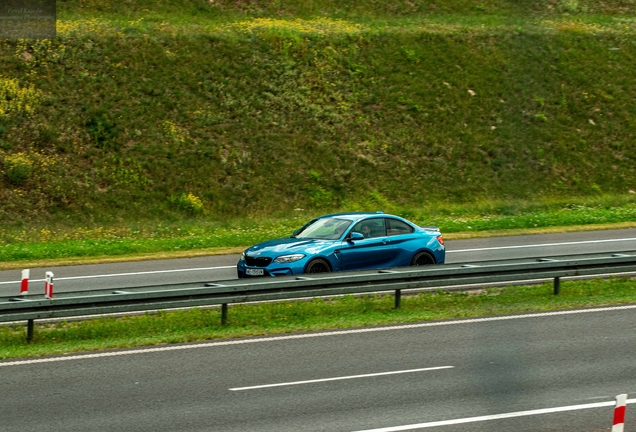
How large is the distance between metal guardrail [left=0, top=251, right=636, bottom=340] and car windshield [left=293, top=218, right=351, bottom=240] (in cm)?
232

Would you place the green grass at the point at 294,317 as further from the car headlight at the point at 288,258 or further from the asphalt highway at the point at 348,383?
the car headlight at the point at 288,258

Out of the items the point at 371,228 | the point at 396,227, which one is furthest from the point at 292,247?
the point at 396,227

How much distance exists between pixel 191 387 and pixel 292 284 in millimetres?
4261

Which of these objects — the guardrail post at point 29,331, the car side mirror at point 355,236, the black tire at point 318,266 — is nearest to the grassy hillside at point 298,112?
the car side mirror at point 355,236

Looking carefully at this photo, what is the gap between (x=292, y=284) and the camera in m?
13.7

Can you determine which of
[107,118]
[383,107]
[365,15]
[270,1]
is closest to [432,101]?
[383,107]

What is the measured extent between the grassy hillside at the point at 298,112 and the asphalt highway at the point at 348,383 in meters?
17.7

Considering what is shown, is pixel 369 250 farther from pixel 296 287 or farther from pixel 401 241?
pixel 296 287

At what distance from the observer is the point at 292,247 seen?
16.2m

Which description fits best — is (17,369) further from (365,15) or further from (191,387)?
(365,15)

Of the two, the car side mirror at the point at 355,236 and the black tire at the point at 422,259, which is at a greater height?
the car side mirror at the point at 355,236

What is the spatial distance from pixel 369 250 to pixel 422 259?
55.4 inches

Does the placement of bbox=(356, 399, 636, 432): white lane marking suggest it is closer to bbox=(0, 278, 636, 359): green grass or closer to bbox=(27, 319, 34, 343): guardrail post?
bbox=(0, 278, 636, 359): green grass

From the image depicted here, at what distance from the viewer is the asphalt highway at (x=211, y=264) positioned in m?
18.6
